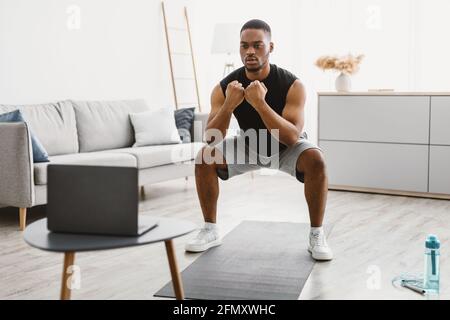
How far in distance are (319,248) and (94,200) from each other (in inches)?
55.3

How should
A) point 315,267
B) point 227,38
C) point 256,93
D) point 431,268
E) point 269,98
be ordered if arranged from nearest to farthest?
1. point 431,268
2. point 315,267
3. point 256,93
4. point 269,98
5. point 227,38

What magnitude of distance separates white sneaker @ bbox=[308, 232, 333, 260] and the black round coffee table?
43.1 inches

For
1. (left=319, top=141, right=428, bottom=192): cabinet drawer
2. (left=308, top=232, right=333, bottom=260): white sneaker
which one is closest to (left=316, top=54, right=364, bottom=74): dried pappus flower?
(left=319, top=141, right=428, bottom=192): cabinet drawer

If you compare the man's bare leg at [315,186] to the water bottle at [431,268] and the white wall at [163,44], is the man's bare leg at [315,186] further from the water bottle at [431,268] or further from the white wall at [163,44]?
the white wall at [163,44]

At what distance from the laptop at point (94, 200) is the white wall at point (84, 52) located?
8.94ft

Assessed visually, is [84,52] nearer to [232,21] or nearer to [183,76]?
[183,76]

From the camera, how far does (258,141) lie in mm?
2994

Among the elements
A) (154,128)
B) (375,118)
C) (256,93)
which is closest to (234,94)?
(256,93)

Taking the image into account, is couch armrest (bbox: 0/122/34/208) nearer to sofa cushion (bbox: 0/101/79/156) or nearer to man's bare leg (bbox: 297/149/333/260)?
sofa cushion (bbox: 0/101/79/156)

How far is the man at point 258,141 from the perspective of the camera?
9.19ft

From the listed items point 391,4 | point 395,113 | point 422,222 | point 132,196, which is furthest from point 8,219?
point 391,4

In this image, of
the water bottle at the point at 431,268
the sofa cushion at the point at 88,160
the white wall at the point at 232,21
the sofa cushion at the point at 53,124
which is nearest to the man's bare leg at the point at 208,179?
the sofa cushion at the point at 88,160

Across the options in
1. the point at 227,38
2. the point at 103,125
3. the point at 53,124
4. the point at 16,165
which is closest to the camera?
the point at 16,165

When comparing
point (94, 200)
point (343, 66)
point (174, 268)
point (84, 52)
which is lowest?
point (174, 268)
